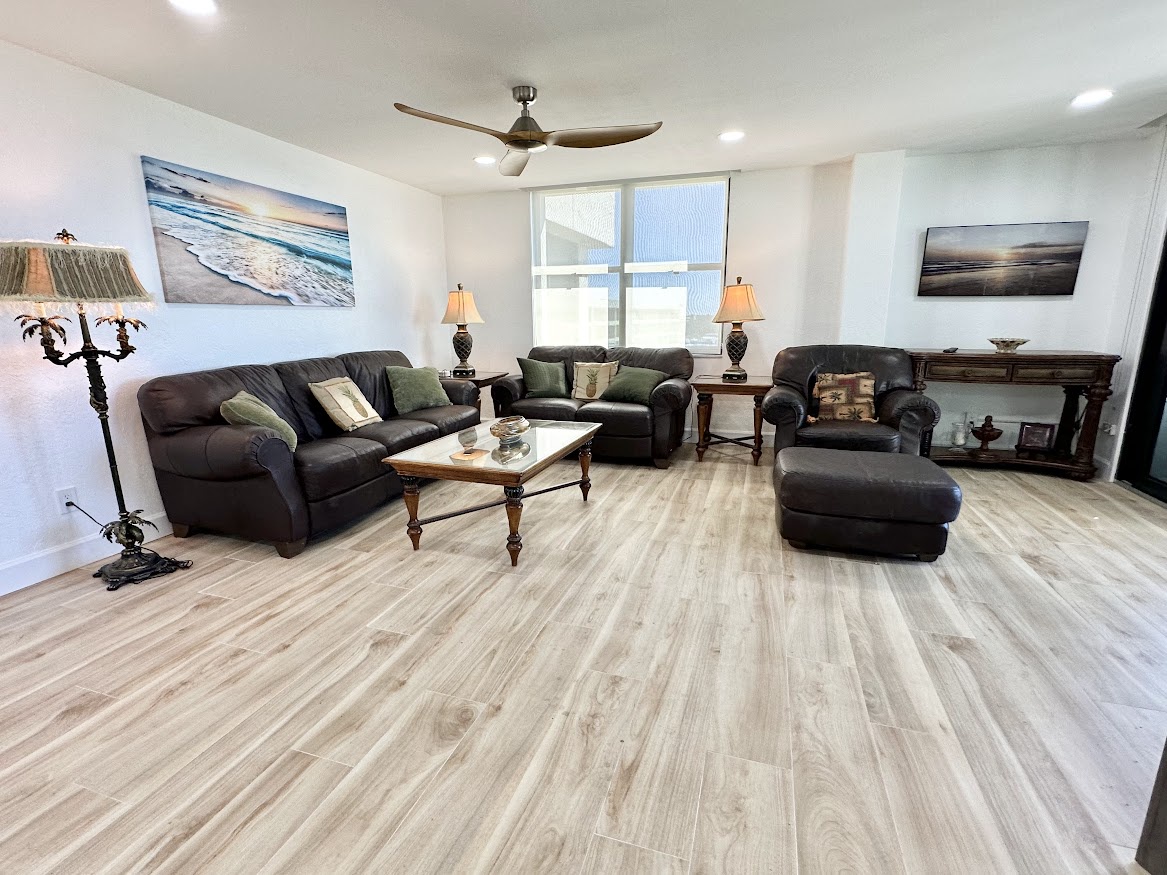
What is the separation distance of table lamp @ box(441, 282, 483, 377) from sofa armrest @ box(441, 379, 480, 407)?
0.57 m

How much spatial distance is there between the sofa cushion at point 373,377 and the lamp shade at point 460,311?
0.88 metres

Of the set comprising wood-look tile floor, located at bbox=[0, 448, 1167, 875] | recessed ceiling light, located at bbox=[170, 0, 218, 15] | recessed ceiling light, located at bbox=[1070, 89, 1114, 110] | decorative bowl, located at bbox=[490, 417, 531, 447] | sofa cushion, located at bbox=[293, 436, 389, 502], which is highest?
recessed ceiling light, located at bbox=[1070, 89, 1114, 110]

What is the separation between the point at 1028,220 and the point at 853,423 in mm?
2231

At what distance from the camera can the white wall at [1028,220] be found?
378 centimetres

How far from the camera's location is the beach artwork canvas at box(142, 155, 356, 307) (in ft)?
9.59

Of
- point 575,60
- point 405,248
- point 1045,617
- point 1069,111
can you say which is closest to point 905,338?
point 1069,111

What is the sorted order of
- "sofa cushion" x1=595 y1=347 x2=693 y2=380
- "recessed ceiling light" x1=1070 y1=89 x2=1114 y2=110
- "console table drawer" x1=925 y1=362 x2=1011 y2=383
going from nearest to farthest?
1. "recessed ceiling light" x1=1070 y1=89 x2=1114 y2=110
2. "console table drawer" x1=925 y1=362 x2=1011 y2=383
3. "sofa cushion" x1=595 y1=347 x2=693 y2=380

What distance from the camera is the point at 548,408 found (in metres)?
4.29

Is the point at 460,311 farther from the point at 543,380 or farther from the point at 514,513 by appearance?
the point at 514,513

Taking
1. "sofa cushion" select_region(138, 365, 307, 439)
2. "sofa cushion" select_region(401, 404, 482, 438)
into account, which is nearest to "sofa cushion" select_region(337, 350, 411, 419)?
"sofa cushion" select_region(401, 404, 482, 438)

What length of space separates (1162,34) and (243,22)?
388 cm

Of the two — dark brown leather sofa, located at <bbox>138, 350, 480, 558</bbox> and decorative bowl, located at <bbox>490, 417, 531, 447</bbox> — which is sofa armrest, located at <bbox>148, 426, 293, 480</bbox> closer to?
dark brown leather sofa, located at <bbox>138, 350, 480, 558</bbox>

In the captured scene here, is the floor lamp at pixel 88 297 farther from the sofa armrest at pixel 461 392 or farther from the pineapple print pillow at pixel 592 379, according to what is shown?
the pineapple print pillow at pixel 592 379

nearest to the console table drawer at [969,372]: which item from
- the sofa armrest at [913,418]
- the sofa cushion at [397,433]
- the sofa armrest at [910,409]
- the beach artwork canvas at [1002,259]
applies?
the sofa armrest at [910,409]
